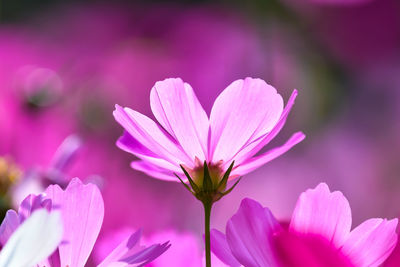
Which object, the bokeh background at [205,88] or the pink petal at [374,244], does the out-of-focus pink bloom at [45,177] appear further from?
the pink petal at [374,244]

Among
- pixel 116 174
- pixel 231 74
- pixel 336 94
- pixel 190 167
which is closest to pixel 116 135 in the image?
pixel 116 174

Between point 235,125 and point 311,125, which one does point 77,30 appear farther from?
point 235,125

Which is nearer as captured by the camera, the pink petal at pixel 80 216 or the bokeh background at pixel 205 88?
the pink petal at pixel 80 216

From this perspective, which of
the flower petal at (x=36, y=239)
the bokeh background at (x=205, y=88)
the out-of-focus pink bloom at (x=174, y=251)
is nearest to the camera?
the flower petal at (x=36, y=239)

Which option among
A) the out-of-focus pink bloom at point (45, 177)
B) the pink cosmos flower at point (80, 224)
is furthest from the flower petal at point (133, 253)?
the out-of-focus pink bloom at point (45, 177)

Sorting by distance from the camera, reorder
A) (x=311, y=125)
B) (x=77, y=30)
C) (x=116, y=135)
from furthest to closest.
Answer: (x=77, y=30), (x=311, y=125), (x=116, y=135)

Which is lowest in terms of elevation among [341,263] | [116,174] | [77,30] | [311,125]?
[341,263]

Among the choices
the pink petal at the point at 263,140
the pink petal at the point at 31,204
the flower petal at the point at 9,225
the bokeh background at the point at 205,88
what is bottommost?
the flower petal at the point at 9,225
